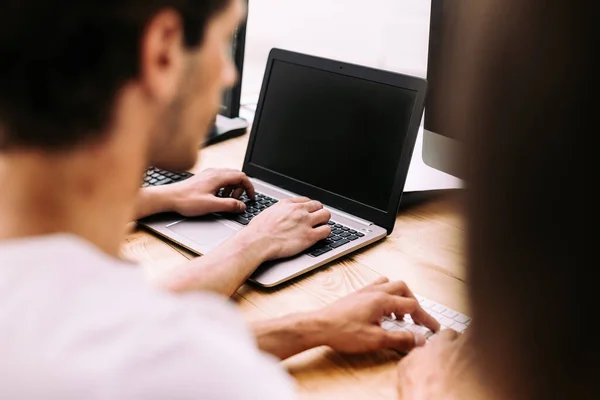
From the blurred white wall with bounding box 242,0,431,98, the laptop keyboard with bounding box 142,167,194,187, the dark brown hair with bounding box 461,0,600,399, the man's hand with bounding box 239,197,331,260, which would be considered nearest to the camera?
the dark brown hair with bounding box 461,0,600,399

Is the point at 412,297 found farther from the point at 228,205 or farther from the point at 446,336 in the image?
the point at 228,205

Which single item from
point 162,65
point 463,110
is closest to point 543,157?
point 463,110

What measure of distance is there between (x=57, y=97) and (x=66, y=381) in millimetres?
215

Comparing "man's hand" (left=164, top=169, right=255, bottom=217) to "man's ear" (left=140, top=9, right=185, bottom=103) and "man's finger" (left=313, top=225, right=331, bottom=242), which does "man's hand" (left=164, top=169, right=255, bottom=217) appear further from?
"man's ear" (left=140, top=9, right=185, bottom=103)

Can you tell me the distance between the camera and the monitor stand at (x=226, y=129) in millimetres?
1682

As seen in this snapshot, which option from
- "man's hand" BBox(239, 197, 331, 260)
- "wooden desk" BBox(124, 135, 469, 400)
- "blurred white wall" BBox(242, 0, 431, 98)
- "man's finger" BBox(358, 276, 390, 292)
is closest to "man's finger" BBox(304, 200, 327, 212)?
"man's hand" BBox(239, 197, 331, 260)

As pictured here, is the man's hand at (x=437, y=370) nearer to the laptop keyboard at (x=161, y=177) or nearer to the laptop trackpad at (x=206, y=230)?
the laptop trackpad at (x=206, y=230)

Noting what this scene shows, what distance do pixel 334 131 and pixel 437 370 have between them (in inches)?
21.3

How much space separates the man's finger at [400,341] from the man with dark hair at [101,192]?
0.38 meters

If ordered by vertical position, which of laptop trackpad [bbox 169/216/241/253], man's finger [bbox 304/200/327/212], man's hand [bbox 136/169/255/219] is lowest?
laptop trackpad [bbox 169/216/241/253]

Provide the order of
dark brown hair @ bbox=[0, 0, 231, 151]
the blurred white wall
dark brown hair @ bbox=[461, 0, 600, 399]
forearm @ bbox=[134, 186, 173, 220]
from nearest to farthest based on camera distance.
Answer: dark brown hair @ bbox=[461, 0, 600, 399] → dark brown hair @ bbox=[0, 0, 231, 151] → forearm @ bbox=[134, 186, 173, 220] → the blurred white wall

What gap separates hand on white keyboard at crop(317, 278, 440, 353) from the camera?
0.89m

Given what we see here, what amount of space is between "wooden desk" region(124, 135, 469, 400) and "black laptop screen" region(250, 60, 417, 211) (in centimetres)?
10

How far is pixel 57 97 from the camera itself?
0.52 meters
